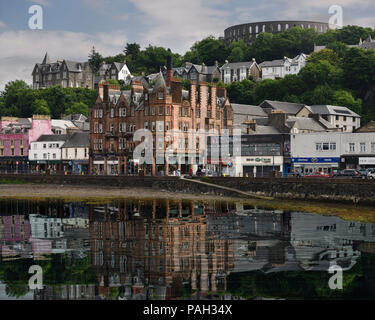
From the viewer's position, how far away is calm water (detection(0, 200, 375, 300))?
22906mm

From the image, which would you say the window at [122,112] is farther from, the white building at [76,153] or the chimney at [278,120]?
the chimney at [278,120]

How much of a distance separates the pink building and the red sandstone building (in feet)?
77.6

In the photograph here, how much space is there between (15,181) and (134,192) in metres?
28.5

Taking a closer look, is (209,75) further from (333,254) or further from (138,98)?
(333,254)

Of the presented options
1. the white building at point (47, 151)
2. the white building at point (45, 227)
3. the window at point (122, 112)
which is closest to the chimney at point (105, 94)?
the window at point (122, 112)

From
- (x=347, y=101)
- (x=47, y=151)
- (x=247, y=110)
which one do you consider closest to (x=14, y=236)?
(x=47, y=151)

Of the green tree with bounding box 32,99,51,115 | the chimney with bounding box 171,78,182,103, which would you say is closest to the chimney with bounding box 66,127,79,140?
the chimney with bounding box 171,78,182,103

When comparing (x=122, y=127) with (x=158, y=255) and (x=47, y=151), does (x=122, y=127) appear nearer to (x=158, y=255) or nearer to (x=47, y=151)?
(x=47, y=151)

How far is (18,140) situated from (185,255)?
95.1 m

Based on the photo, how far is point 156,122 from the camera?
8781 cm
